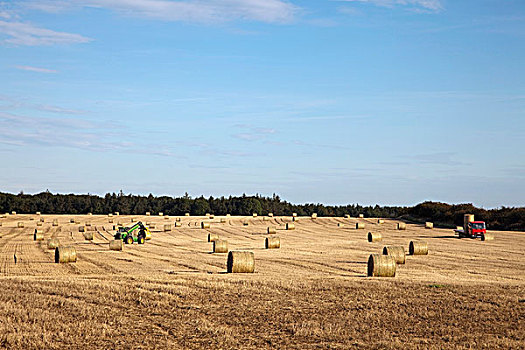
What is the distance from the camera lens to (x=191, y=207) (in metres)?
105

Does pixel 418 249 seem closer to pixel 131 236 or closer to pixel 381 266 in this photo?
pixel 381 266

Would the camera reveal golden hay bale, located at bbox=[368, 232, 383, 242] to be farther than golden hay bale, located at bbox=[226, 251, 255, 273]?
Yes

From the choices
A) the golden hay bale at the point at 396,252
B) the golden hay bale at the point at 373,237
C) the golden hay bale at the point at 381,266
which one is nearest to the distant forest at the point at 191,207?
the golden hay bale at the point at 373,237

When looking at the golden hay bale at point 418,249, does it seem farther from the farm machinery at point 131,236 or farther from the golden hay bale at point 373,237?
the farm machinery at point 131,236

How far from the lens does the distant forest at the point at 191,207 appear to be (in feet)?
251

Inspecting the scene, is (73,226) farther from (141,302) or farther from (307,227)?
(141,302)

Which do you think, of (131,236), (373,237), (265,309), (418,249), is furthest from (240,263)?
(373,237)

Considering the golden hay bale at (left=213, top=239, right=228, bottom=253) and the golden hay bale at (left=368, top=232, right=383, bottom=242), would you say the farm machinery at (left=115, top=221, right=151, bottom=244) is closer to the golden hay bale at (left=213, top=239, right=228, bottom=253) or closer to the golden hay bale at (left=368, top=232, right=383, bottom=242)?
the golden hay bale at (left=213, top=239, right=228, bottom=253)

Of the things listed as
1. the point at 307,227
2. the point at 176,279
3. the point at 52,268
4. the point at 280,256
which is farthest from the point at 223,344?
the point at 307,227

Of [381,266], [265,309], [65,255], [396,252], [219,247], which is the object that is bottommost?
[265,309]

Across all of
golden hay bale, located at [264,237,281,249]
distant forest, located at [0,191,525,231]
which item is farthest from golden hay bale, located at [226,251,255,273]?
distant forest, located at [0,191,525,231]

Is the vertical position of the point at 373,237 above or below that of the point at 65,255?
above

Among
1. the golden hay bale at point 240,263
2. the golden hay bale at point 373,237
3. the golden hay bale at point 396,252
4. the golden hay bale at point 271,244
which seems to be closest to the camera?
the golden hay bale at point 240,263

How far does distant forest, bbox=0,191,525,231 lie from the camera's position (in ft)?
251
